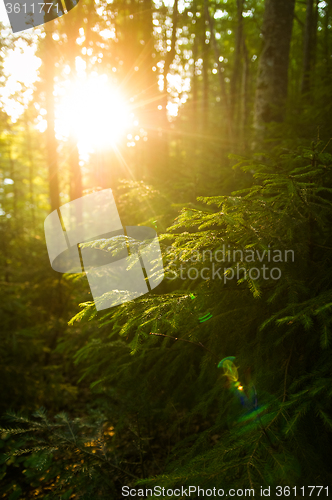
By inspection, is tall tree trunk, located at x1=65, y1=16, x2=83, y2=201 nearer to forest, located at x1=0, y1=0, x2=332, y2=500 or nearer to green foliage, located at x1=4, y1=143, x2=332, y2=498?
forest, located at x1=0, y1=0, x2=332, y2=500

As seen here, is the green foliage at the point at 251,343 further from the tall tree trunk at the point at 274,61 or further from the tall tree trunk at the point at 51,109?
the tall tree trunk at the point at 51,109

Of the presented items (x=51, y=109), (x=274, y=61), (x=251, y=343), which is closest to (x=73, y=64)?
(x=51, y=109)

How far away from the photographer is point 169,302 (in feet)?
6.87

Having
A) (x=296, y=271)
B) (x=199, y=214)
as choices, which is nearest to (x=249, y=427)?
(x=296, y=271)

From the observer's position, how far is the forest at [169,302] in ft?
5.66

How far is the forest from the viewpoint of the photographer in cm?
173

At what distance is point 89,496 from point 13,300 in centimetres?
428

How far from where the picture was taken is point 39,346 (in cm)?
546

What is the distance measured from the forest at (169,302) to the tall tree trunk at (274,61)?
0.10 ft

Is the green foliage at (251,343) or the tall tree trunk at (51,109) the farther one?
the tall tree trunk at (51,109)

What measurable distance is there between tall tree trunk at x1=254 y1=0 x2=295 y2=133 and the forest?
0.10ft

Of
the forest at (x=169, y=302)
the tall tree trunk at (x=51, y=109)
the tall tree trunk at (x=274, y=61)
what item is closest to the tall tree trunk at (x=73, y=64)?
the forest at (x=169, y=302)

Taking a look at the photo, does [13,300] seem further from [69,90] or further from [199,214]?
[69,90]

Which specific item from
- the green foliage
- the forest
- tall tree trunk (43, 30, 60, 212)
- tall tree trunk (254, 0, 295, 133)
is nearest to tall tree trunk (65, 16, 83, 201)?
the forest
